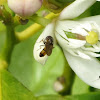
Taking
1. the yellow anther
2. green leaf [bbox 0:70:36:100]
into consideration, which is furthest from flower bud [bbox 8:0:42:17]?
green leaf [bbox 0:70:36:100]

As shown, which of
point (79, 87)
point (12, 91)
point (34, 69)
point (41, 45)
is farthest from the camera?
point (34, 69)

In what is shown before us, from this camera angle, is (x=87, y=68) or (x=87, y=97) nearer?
(x=87, y=68)

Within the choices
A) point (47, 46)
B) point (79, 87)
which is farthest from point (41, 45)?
point (79, 87)

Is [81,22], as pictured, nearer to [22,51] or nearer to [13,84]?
[13,84]

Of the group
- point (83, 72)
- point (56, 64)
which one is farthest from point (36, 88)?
point (83, 72)

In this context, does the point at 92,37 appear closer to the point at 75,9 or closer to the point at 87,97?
the point at 75,9

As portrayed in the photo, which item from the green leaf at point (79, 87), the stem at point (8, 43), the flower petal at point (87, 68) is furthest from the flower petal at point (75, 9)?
the green leaf at point (79, 87)
